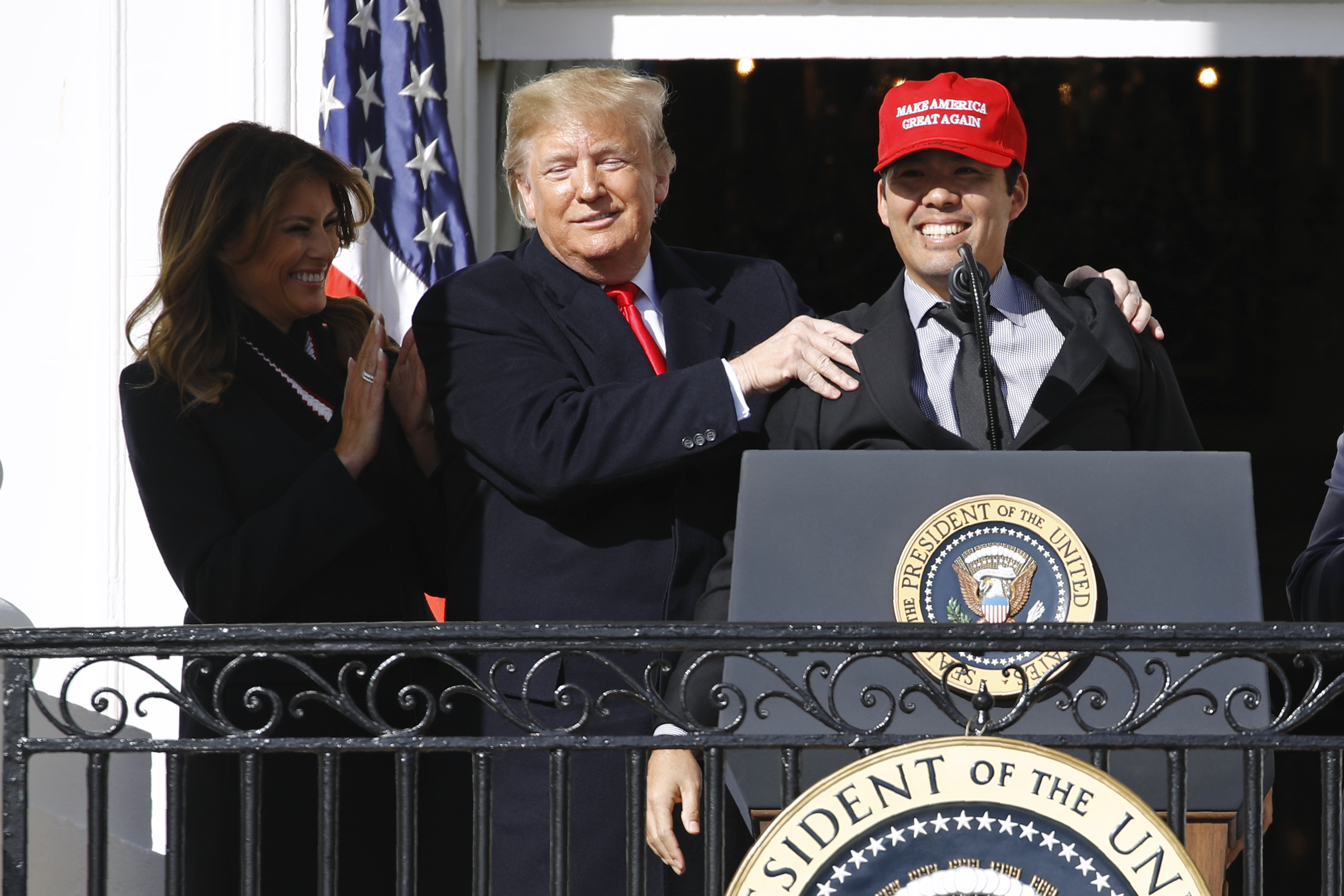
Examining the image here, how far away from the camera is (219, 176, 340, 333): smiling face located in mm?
2678

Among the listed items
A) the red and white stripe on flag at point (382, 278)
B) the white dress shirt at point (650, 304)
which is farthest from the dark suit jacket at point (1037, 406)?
the red and white stripe on flag at point (382, 278)

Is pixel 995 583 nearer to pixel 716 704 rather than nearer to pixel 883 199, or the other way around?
pixel 716 704

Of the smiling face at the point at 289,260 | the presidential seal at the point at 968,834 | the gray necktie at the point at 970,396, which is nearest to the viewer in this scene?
the presidential seal at the point at 968,834

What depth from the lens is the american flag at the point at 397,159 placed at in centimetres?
355

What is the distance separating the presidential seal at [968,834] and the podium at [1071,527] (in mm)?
116

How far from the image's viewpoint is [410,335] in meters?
2.60

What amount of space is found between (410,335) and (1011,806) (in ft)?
4.67

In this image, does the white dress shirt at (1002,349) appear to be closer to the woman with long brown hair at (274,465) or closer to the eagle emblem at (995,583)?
the eagle emblem at (995,583)

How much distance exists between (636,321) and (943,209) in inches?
20.8

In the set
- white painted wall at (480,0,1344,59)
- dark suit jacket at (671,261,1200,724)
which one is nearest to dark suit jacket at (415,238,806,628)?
dark suit jacket at (671,261,1200,724)

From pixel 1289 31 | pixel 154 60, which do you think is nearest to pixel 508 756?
pixel 154 60

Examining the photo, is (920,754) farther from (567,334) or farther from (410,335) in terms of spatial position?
(410,335)

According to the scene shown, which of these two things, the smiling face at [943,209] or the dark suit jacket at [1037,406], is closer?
the dark suit jacket at [1037,406]

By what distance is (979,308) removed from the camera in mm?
1785
